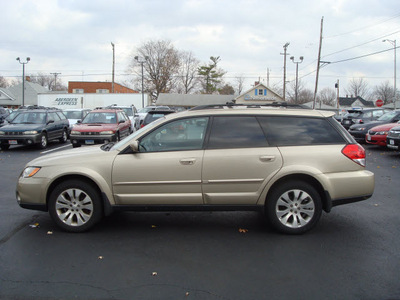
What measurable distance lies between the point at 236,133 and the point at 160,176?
1.17 metres

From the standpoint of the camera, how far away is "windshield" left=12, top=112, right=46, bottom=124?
14.8m

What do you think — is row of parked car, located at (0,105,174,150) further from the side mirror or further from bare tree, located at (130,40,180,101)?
bare tree, located at (130,40,180,101)

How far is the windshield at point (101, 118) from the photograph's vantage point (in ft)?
48.1

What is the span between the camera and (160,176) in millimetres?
4504

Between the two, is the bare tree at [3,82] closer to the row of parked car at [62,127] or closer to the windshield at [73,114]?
the windshield at [73,114]

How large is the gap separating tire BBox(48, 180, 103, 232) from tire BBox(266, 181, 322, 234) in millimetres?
2297

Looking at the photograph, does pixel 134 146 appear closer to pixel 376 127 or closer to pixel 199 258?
pixel 199 258

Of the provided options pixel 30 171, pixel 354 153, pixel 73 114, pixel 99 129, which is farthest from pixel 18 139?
pixel 354 153

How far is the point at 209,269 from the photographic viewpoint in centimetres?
364

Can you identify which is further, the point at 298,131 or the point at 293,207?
the point at 298,131

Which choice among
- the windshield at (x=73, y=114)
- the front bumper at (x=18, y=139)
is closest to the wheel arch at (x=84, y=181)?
the front bumper at (x=18, y=139)

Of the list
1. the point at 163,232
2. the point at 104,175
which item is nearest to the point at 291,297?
the point at 163,232

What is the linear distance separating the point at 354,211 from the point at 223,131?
8.94 feet

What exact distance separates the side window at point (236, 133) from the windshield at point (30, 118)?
40.3ft
